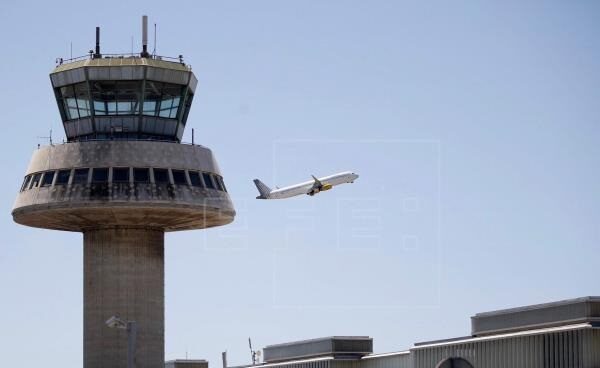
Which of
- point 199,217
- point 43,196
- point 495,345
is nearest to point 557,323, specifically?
point 495,345

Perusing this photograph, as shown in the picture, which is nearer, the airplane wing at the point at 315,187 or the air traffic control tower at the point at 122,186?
the air traffic control tower at the point at 122,186

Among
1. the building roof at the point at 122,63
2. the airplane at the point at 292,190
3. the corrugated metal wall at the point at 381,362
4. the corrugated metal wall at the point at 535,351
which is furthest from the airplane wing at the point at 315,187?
the corrugated metal wall at the point at 535,351

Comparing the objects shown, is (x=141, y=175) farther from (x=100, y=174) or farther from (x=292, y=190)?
(x=292, y=190)

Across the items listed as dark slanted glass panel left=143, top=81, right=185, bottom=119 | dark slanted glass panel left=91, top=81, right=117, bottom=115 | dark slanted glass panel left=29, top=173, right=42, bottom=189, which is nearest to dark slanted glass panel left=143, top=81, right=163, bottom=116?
dark slanted glass panel left=143, top=81, right=185, bottom=119

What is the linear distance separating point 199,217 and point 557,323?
3743 centimetres

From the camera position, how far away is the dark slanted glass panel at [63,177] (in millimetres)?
129250

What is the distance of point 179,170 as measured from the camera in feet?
433

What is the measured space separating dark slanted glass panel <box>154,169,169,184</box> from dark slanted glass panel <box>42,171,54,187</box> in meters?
9.15

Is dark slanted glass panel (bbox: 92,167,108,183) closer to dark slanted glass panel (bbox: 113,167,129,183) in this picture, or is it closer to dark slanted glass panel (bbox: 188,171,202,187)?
dark slanted glass panel (bbox: 113,167,129,183)

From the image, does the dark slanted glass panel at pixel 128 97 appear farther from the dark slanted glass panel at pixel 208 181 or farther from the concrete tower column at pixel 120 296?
the concrete tower column at pixel 120 296

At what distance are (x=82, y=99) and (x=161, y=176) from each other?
10953 mm

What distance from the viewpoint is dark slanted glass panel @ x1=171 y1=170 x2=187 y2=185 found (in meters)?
131

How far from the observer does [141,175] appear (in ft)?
426

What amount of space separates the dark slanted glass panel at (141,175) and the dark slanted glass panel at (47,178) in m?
7.41
